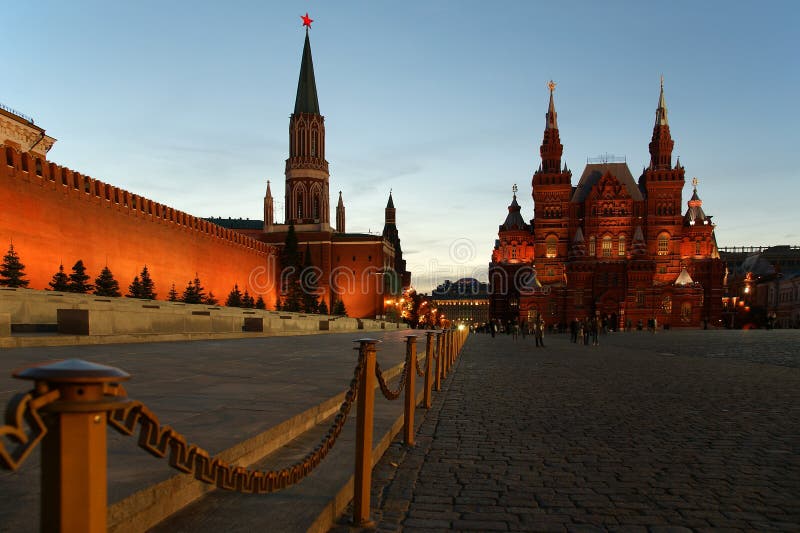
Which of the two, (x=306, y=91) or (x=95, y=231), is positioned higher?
(x=306, y=91)

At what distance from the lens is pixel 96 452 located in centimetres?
131

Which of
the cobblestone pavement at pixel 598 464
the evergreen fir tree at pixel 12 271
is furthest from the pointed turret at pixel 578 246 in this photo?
the cobblestone pavement at pixel 598 464

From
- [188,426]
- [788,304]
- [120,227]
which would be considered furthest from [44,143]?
[788,304]

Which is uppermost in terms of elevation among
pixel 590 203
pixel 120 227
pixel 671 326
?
pixel 590 203

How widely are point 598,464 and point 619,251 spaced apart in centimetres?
6334

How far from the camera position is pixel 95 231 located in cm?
3091

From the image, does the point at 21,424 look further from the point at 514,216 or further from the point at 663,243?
the point at 514,216

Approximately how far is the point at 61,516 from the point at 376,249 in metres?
73.1

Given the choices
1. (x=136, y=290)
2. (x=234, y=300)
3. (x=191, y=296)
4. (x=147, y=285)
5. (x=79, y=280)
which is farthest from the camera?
(x=234, y=300)

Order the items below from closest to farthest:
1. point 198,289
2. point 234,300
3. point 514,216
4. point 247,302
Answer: point 198,289 → point 234,300 → point 247,302 → point 514,216

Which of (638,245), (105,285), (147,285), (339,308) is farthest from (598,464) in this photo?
(339,308)

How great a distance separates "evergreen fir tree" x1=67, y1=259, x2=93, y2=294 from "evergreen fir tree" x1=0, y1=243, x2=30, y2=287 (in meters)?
2.10

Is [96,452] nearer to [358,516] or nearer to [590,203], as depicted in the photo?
[358,516]

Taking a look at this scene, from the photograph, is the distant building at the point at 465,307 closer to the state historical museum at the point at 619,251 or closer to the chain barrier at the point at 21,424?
the state historical museum at the point at 619,251
